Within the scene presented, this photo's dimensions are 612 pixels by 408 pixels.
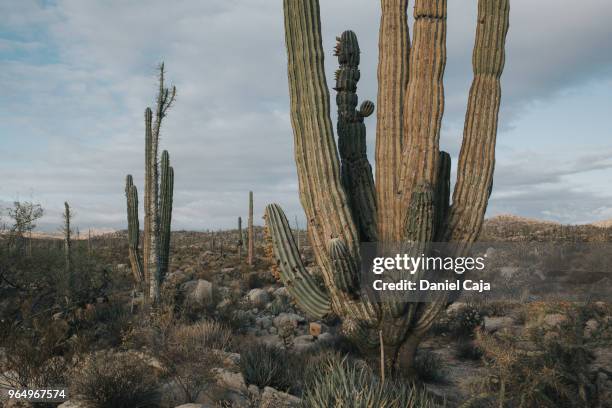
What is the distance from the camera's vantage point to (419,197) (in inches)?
272

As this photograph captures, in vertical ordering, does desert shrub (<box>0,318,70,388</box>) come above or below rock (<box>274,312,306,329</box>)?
above

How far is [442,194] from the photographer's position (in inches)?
313

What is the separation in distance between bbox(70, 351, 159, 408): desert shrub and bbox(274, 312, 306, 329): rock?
22.7ft

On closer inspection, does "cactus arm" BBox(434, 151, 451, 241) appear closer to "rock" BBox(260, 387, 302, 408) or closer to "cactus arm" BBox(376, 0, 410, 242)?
"cactus arm" BBox(376, 0, 410, 242)

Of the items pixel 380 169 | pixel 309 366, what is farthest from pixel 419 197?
pixel 309 366

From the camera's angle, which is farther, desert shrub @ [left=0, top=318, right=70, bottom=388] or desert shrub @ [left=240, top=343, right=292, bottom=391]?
desert shrub @ [left=240, top=343, right=292, bottom=391]

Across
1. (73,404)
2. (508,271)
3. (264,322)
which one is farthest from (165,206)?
(508,271)

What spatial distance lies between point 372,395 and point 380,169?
3357 millimetres

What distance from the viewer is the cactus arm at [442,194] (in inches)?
306

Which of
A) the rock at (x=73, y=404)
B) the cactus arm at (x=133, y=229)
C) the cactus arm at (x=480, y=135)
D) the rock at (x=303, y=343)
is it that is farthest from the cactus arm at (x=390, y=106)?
the cactus arm at (x=133, y=229)

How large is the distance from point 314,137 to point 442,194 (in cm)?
212

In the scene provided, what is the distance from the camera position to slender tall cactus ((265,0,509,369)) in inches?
290
